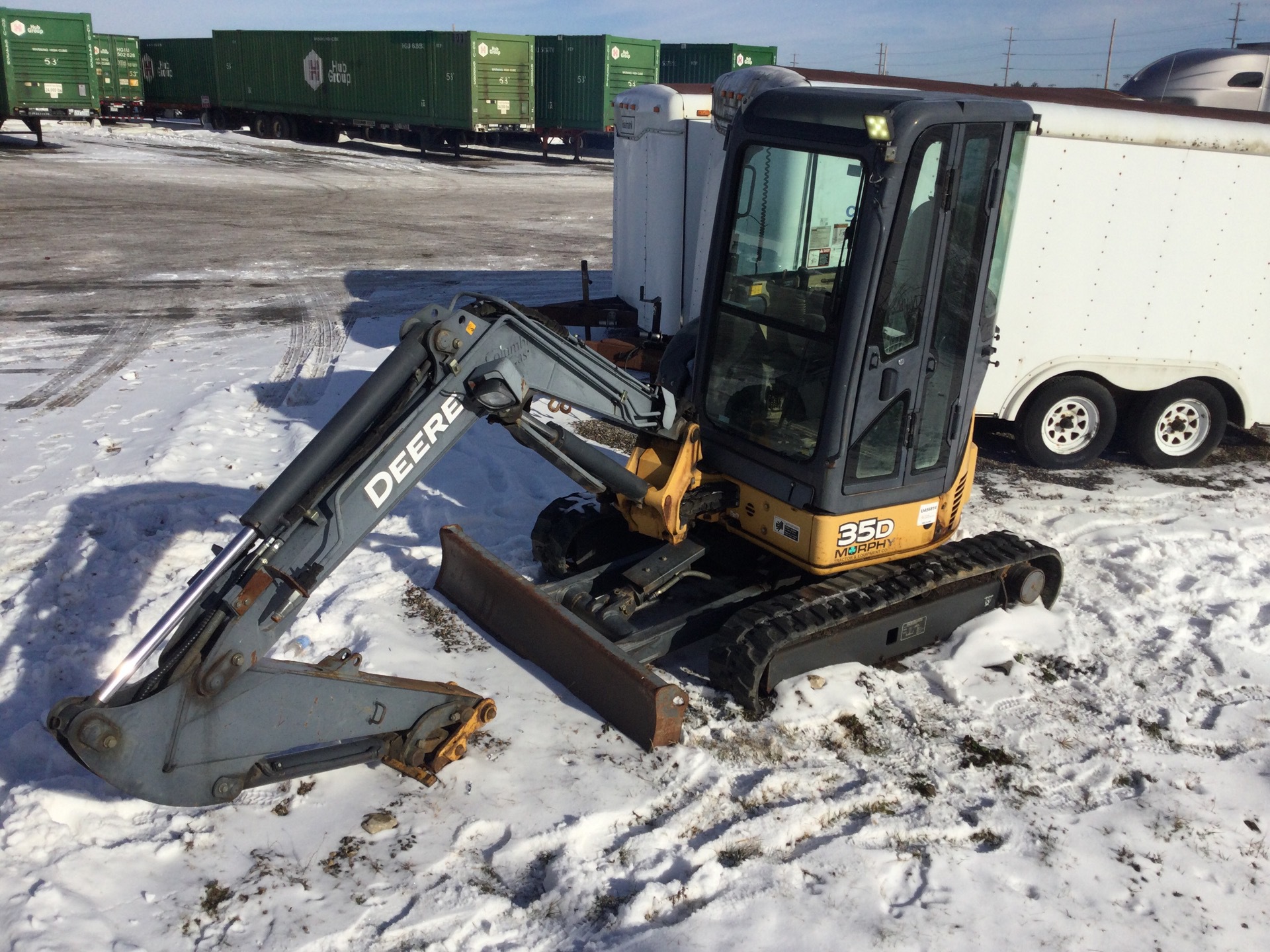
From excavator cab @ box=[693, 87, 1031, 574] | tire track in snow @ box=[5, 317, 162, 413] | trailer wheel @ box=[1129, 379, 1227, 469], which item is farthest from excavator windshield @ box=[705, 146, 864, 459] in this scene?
tire track in snow @ box=[5, 317, 162, 413]

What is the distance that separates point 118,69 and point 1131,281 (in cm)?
4161

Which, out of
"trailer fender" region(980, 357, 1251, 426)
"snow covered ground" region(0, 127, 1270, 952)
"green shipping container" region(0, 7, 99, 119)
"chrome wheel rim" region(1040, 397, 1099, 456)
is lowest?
"snow covered ground" region(0, 127, 1270, 952)

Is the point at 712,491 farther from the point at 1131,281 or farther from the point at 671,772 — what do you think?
the point at 1131,281

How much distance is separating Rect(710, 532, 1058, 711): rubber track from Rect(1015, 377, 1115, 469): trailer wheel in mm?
3328

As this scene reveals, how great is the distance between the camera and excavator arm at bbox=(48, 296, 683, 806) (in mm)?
3779

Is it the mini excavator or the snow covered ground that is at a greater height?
the mini excavator

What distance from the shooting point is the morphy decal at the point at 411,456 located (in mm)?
4086

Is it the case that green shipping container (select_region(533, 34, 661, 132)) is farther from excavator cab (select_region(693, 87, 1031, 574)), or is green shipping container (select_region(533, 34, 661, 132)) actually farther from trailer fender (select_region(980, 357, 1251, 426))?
excavator cab (select_region(693, 87, 1031, 574))

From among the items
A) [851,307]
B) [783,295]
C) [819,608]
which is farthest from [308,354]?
[851,307]

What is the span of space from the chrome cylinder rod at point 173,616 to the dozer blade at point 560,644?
177cm

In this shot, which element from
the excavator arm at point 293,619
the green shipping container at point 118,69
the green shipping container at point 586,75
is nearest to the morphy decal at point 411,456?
the excavator arm at point 293,619

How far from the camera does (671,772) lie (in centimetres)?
468

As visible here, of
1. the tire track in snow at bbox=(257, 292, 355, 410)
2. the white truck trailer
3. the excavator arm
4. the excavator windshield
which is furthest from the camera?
the tire track in snow at bbox=(257, 292, 355, 410)

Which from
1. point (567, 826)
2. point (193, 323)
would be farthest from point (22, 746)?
point (193, 323)
